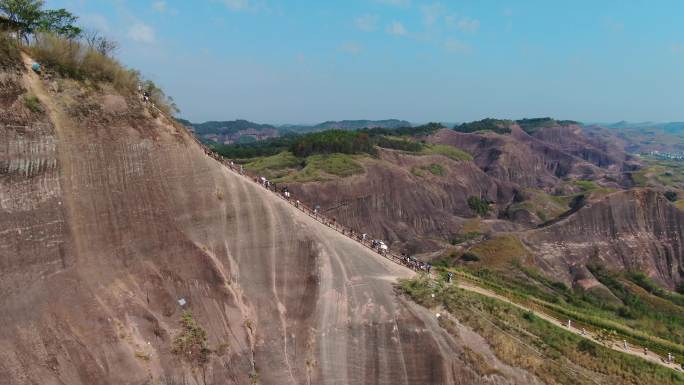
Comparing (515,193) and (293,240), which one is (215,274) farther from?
(515,193)

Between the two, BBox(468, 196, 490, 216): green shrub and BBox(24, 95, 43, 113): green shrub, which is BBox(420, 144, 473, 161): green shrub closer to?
BBox(468, 196, 490, 216): green shrub

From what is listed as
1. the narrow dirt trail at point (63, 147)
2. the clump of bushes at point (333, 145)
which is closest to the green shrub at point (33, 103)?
the narrow dirt trail at point (63, 147)

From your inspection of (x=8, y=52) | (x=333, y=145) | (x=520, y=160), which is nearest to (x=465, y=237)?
(x=333, y=145)

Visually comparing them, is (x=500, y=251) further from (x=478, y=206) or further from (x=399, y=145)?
(x=399, y=145)

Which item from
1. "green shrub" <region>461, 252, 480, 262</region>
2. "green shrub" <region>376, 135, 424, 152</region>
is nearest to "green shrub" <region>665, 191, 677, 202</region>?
"green shrub" <region>376, 135, 424, 152</region>

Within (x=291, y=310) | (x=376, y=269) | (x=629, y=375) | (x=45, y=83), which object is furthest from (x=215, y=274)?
(x=629, y=375)
